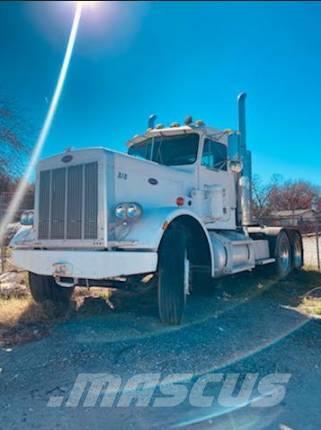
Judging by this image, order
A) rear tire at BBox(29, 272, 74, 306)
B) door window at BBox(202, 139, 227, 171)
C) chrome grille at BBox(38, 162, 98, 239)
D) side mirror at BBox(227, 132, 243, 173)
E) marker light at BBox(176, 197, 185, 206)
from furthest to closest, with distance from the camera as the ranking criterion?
side mirror at BBox(227, 132, 243, 173) < door window at BBox(202, 139, 227, 171) < marker light at BBox(176, 197, 185, 206) < rear tire at BBox(29, 272, 74, 306) < chrome grille at BBox(38, 162, 98, 239)

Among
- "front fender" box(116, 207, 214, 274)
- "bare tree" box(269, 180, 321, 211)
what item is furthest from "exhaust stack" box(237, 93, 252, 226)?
"bare tree" box(269, 180, 321, 211)

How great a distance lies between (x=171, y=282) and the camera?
464 centimetres

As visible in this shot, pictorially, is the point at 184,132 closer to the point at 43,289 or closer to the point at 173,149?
the point at 173,149

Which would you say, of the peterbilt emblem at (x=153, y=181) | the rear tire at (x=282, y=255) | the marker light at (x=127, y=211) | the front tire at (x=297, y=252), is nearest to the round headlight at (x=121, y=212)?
the marker light at (x=127, y=211)

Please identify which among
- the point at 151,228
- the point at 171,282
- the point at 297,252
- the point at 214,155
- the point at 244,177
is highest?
the point at 214,155

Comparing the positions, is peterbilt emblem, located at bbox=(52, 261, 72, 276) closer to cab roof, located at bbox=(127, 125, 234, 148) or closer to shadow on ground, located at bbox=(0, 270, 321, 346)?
shadow on ground, located at bbox=(0, 270, 321, 346)

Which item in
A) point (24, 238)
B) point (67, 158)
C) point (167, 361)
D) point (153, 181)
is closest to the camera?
point (167, 361)

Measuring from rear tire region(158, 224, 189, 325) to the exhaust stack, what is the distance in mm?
3432

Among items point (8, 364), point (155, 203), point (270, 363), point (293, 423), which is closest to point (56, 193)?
point (155, 203)

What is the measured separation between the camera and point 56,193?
4.90 m

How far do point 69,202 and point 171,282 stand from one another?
1.66 metres

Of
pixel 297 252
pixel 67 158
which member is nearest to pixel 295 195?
pixel 297 252

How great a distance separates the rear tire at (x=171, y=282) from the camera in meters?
4.64

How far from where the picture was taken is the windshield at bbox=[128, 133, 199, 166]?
254 inches
